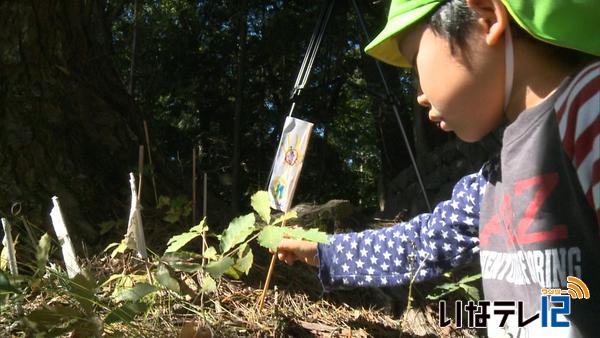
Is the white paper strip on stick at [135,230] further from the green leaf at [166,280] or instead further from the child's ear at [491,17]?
the child's ear at [491,17]

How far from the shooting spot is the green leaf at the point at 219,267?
4.07 ft

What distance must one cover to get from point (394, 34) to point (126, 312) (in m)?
0.71

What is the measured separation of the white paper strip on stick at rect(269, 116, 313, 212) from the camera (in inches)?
59.0

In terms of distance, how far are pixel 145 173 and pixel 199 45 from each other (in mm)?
3442

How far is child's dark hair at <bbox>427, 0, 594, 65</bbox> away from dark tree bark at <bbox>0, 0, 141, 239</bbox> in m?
1.17

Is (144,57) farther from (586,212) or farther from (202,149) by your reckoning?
(586,212)

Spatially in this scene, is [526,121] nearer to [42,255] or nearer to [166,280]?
[166,280]

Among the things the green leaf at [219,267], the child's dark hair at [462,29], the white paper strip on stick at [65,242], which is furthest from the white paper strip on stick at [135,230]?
the child's dark hair at [462,29]

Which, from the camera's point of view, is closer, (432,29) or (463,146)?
(432,29)

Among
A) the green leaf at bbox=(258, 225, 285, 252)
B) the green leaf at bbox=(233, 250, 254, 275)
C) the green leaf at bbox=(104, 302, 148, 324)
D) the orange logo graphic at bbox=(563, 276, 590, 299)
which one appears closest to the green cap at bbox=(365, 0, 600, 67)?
the orange logo graphic at bbox=(563, 276, 590, 299)

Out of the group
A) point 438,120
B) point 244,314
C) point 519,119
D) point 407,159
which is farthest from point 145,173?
point 407,159

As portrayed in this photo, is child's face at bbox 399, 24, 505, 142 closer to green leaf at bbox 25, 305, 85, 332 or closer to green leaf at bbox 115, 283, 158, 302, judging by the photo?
green leaf at bbox 115, 283, 158, 302

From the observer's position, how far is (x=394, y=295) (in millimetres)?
1728

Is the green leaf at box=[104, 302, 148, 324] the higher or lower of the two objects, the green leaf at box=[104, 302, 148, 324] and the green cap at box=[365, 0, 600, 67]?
the lower
